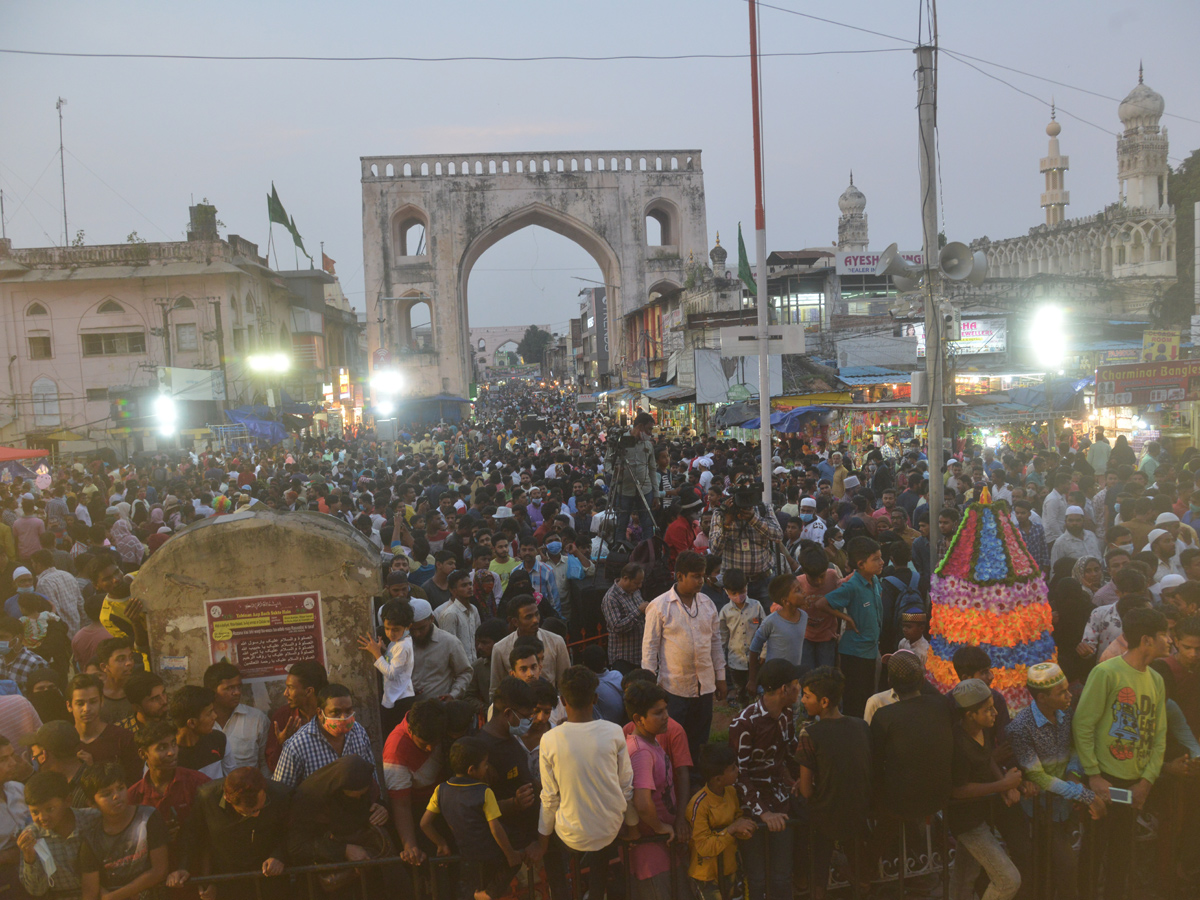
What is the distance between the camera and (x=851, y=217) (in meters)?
46.3

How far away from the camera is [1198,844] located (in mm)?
3756

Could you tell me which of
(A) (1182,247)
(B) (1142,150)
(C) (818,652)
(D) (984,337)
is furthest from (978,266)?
(B) (1142,150)

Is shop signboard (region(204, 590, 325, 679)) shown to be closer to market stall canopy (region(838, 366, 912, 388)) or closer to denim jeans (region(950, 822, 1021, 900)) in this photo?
denim jeans (region(950, 822, 1021, 900))

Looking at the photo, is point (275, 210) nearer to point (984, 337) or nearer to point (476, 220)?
point (476, 220)

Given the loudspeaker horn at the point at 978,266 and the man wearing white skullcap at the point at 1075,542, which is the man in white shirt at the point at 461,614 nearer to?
the loudspeaker horn at the point at 978,266

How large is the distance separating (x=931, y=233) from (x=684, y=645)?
10.6ft

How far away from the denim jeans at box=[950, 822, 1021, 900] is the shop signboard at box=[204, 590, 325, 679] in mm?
3035

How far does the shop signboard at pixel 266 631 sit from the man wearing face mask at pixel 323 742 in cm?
77

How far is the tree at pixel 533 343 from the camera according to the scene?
135 meters

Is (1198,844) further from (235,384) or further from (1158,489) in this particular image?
(235,384)

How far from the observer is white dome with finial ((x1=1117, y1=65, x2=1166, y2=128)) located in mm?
33156

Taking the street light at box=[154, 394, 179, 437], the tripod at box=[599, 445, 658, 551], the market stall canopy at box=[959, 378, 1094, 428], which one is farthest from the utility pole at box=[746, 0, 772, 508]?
the street light at box=[154, 394, 179, 437]

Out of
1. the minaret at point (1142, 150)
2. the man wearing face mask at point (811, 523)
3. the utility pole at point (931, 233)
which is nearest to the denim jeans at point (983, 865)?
the utility pole at point (931, 233)

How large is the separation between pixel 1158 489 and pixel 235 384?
25990 millimetres
